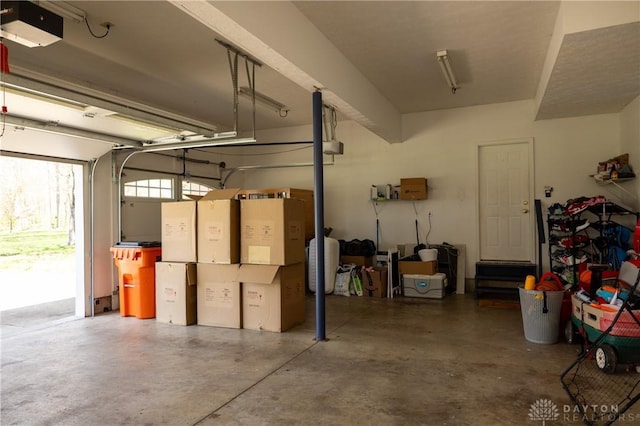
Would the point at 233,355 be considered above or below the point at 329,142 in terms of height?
below

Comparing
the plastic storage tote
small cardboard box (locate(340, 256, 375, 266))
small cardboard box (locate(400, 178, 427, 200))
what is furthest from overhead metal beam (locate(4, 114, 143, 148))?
the plastic storage tote

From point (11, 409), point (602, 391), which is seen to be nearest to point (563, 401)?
point (602, 391)

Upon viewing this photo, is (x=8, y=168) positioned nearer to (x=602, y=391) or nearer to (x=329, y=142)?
(x=329, y=142)

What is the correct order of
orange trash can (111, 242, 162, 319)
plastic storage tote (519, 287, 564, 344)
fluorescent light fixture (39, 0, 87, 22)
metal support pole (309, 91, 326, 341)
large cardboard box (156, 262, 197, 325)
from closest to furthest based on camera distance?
fluorescent light fixture (39, 0, 87, 22) < plastic storage tote (519, 287, 564, 344) < metal support pole (309, 91, 326, 341) < large cardboard box (156, 262, 197, 325) < orange trash can (111, 242, 162, 319)

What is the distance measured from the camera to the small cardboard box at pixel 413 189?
22.2 ft

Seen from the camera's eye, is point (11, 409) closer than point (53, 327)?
Yes

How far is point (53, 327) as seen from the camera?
479 cm

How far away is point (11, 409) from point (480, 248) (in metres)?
6.38

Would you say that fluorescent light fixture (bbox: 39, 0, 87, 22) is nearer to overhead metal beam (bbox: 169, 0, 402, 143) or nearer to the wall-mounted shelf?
overhead metal beam (bbox: 169, 0, 402, 143)

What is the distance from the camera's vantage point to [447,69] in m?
4.75

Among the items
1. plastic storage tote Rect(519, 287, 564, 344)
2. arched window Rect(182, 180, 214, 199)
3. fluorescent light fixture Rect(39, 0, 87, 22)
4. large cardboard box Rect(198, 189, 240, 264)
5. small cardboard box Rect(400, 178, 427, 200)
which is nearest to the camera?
fluorescent light fixture Rect(39, 0, 87, 22)

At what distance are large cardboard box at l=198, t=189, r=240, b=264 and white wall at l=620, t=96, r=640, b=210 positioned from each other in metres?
5.27

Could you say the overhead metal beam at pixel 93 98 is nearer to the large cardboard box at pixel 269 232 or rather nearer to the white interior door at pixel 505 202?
the large cardboard box at pixel 269 232

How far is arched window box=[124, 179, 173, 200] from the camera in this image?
19.7 feet
